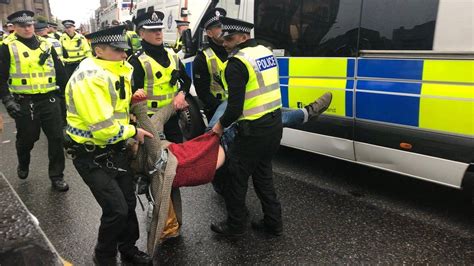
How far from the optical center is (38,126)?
4.11 meters

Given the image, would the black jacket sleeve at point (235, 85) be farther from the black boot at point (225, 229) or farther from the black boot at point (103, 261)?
the black boot at point (103, 261)

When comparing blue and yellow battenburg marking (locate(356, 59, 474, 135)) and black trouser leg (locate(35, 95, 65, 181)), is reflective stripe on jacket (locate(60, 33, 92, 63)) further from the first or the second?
blue and yellow battenburg marking (locate(356, 59, 474, 135))

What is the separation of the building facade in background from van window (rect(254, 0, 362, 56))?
31476 mm

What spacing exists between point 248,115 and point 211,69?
104 centimetres

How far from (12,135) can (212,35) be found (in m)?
4.81

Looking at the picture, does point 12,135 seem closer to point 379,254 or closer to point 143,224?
point 143,224

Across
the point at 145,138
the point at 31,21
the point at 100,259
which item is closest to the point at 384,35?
the point at 145,138

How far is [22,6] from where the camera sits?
36875 mm

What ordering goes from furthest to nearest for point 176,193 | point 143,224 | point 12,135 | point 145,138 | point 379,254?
1. point 12,135
2. point 143,224
3. point 176,193
4. point 379,254
5. point 145,138

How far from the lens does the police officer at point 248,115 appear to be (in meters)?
2.70

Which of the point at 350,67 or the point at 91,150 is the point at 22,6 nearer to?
the point at 350,67

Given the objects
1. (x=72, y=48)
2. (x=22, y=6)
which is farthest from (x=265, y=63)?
(x=22, y=6)

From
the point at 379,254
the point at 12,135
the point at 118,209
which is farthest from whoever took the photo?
the point at 12,135

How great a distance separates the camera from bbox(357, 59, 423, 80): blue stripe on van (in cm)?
309
